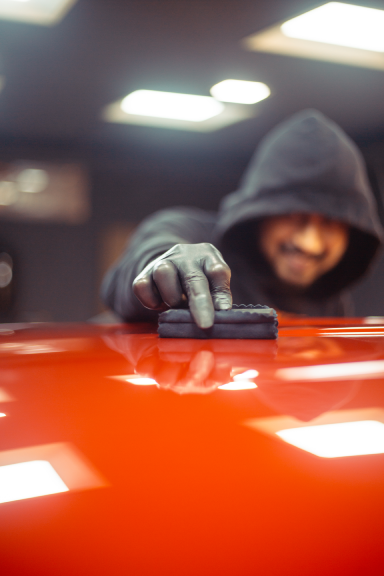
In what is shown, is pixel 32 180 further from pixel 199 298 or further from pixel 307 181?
pixel 199 298

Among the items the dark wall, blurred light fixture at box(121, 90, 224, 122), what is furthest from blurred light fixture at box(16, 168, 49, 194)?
blurred light fixture at box(121, 90, 224, 122)

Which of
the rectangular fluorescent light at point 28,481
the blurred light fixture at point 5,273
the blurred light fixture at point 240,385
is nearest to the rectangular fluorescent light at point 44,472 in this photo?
the rectangular fluorescent light at point 28,481

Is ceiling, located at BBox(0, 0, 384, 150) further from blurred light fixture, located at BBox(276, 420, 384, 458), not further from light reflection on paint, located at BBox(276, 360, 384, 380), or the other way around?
blurred light fixture, located at BBox(276, 420, 384, 458)

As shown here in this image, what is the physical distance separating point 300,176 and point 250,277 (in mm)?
482

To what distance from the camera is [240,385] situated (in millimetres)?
262

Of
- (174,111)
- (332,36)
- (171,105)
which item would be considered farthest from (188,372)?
(174,111)

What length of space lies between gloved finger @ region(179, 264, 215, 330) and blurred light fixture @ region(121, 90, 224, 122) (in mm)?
3237

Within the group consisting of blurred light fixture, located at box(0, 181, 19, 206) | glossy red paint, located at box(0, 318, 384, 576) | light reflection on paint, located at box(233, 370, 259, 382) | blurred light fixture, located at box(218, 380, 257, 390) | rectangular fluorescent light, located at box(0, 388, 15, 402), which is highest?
blurred light fixture, located at box(0, 181, 19, 206)

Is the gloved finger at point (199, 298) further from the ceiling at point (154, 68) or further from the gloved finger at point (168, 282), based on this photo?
the ceiling at point (154, 68)

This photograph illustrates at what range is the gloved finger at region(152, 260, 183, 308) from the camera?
0.59 m

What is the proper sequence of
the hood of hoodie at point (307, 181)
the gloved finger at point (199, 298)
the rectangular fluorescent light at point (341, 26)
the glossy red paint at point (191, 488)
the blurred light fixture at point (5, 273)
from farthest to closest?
the blurred light fixture at point (5, 273) < the rectangular fluorescent light at point (341, 26) < the hood of hoodie at point (307, 181) < the gloved finger at point (199, 298) < the glossy red paint at point (191, 488)

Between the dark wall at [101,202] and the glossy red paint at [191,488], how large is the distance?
15.0 feet

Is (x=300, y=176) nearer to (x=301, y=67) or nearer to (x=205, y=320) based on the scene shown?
(x=205, y=320)

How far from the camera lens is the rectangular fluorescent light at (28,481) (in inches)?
5.6
